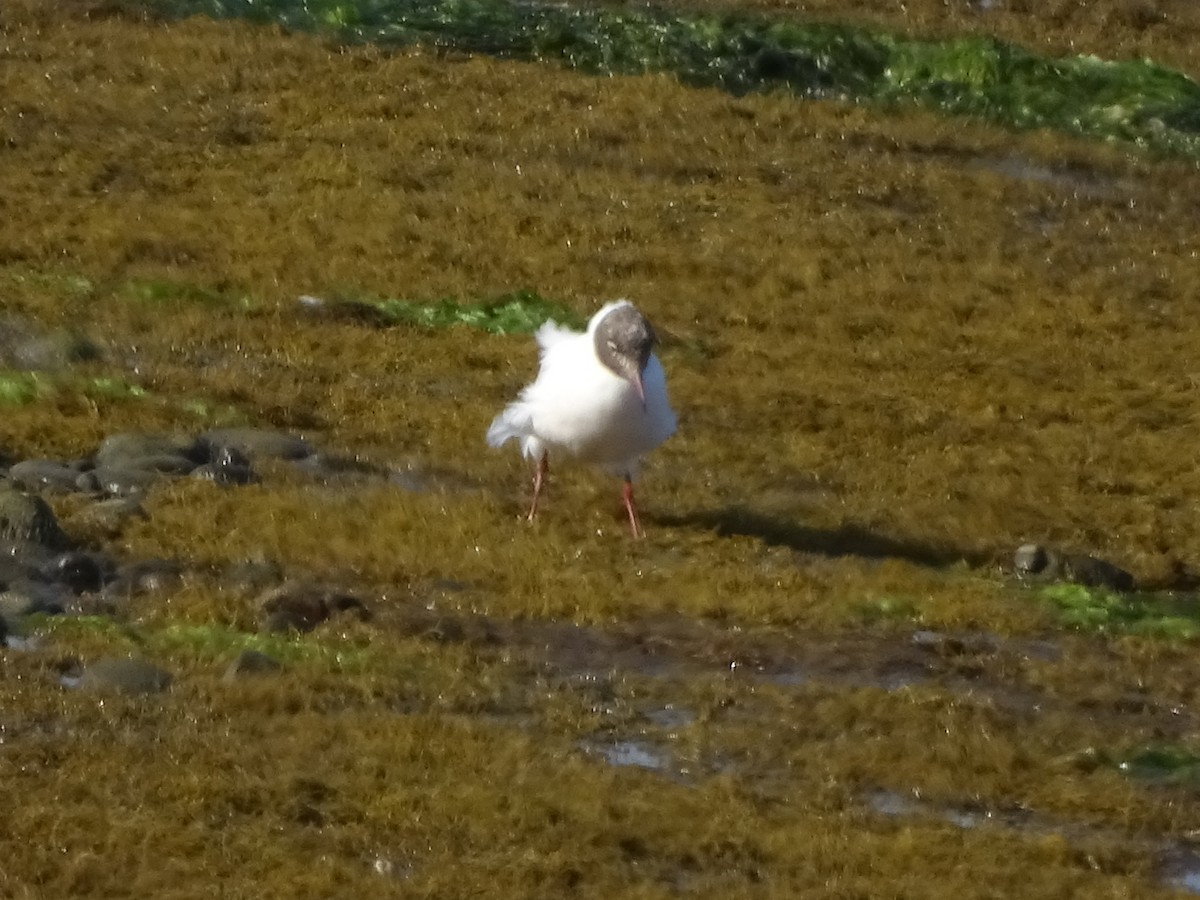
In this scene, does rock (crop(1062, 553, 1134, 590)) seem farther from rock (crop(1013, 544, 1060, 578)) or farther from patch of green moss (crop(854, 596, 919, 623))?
patch of green moss (crop(854, 596, 919, 623))

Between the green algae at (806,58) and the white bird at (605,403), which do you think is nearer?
the white bird at (605,403)

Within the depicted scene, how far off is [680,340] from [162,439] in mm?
4773

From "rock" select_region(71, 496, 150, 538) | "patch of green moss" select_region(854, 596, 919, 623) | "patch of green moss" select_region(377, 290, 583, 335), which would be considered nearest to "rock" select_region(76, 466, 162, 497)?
"rock" select_region(71, 496, 150, 538)

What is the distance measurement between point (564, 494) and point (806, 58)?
44.1ft

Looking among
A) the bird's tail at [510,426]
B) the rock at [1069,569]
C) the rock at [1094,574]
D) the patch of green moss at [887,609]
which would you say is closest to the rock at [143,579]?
the bird's tail at [510,426]

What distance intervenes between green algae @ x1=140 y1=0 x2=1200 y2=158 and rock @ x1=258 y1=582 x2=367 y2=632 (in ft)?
48.4

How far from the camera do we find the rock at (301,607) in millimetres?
10039

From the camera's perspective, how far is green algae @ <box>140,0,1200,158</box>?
80.6 feet

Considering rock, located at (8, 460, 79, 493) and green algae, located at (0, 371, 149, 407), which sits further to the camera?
green algae, located at (0, 371, 149, 407)

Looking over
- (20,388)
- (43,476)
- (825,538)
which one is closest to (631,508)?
(825,538)

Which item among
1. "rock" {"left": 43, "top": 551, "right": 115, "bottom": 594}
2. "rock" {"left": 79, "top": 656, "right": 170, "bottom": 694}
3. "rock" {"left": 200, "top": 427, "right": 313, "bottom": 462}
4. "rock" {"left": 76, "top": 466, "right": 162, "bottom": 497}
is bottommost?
"rock" {"left": 200, "top": 427, "right": 313, "bottom": 462}

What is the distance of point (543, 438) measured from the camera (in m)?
12.4

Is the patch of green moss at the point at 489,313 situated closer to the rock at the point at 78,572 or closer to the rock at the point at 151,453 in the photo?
the rock at the point at 151,453

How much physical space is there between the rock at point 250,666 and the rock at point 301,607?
526 mm
